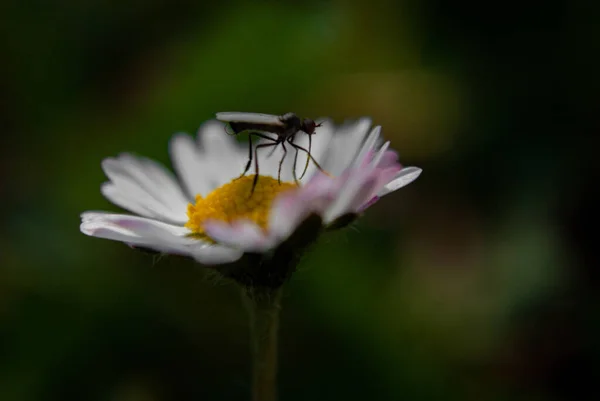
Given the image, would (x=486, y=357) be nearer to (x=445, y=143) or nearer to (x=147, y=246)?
(x=445, y=143)

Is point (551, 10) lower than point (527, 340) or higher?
higher

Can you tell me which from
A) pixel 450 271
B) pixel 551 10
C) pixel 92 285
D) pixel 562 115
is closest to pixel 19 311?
pixel 92 285

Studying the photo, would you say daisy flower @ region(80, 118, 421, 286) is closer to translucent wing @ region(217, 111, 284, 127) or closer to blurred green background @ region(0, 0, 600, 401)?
translucent wing @ region(217, 111, 284, 127)

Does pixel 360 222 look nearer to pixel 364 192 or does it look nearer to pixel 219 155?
pixel 219 155

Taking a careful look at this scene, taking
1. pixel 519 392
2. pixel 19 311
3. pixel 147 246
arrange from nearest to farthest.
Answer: pixel 147 246
pixel 519 392
pixel 19 311

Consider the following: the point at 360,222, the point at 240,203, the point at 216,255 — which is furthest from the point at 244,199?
the point at 360,222

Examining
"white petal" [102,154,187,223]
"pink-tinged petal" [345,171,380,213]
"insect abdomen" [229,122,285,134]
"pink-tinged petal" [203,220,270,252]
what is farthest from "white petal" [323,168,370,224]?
"white petal" [102,154,187,223]
